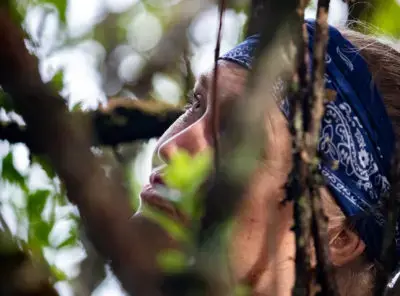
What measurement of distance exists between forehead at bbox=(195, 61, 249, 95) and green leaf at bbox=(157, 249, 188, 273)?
0.63 m

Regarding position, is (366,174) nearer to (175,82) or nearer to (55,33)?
(55,33)

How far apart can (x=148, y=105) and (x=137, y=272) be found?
1511 mm

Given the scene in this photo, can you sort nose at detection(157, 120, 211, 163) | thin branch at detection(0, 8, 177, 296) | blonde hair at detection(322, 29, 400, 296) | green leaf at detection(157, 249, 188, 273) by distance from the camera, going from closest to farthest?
1. thin branch at detection(0, 8, 177, 296)
2. green leaf at detection(157, 249, 188, 273)
3. nose at detection(157, 120, 211, 163)
4. blonde hair at detection(322, 29, 400, 296)

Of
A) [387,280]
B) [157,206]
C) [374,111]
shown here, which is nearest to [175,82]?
[374,111]

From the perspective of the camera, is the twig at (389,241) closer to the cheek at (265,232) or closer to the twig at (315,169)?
the twig at (315,169)

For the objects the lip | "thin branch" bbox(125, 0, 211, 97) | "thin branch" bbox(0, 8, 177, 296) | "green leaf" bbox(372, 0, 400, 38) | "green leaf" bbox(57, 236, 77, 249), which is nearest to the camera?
"thin branch" bbox(0, 8, 177, 296)

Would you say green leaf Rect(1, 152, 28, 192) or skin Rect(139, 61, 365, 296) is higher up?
green leaf Rect(1, 152, 28, 192)

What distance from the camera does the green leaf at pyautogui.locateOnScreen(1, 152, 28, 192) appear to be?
936mm

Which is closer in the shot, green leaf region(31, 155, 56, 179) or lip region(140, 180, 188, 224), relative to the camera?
green leaf region(31, 155, 56, 179)

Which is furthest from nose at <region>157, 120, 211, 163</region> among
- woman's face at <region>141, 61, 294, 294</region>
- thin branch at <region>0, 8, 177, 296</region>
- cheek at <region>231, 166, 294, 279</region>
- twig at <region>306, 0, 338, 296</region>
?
thin branch at <region>0, 8, 177, 296</region>

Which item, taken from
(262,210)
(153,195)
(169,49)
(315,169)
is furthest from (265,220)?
(169,49)

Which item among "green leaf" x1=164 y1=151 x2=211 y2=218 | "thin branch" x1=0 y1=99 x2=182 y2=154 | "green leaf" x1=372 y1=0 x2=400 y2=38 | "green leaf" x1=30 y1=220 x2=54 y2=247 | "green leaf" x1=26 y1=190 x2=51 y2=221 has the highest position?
"green leaf" x1=164 y1=151 x2=211 y2=218

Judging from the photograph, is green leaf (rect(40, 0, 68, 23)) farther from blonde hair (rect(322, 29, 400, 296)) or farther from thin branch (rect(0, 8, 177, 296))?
blonde hair (rect(322, 29, 400, 296))

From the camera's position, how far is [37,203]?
0.94m
